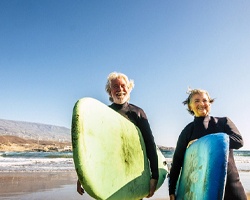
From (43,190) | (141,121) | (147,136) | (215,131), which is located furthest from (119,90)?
(43,190)

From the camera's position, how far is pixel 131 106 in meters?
2.83

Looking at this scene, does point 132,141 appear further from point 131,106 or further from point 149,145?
point 131,106

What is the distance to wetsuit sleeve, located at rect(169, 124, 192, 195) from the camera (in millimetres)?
2678

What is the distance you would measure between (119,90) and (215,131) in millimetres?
982

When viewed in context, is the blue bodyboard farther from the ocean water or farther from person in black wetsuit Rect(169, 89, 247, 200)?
the ocean water

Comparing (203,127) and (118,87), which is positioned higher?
(118,87)

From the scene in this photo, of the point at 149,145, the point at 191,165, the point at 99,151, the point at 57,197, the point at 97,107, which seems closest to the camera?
the point at 99,151

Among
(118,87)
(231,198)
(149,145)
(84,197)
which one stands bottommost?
(84,197)

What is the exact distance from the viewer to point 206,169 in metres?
1.95

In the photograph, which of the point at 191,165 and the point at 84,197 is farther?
the point at 84,197

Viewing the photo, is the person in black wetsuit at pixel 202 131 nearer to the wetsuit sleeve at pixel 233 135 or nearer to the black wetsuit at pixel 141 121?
the wetsuit sleeve at pixel 233 135

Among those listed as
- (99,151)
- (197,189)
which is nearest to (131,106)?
(99,151)

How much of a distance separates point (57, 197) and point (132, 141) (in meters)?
4.59

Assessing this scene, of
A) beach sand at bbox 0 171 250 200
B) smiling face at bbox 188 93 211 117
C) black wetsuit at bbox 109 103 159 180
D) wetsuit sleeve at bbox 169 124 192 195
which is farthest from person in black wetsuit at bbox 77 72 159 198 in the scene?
beach sand at bbox 0 171 250 200
